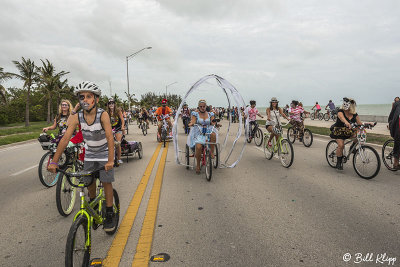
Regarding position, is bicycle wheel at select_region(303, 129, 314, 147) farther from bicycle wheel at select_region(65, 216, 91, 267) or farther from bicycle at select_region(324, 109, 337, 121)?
bicycle at select_region(324, 109, 337, 121)

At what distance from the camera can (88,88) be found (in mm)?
3012

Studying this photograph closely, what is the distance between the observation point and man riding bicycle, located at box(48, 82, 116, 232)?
118 inches

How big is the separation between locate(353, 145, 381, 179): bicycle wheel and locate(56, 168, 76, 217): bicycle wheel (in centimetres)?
608

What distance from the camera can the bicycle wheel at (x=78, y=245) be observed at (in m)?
2.40

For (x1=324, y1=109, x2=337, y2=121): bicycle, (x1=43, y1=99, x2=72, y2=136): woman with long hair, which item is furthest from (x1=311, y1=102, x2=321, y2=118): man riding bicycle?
(x1=43, y1=99, x2=72, y2=136): woman with long hair

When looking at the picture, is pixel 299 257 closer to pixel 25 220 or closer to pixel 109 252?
pixel 109 252

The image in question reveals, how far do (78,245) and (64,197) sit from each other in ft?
6.69

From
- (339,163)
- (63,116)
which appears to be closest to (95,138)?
(63,116)

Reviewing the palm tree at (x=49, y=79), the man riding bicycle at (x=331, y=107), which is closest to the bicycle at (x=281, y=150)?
the man riding bicycle at (x=331, y=107)

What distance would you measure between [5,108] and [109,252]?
218 ft

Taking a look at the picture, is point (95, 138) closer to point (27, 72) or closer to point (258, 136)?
point (258, 136)

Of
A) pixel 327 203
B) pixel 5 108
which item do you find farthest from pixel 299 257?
pixel 5 108

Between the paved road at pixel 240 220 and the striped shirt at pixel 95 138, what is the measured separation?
1.08 meters

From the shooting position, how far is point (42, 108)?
221ft
